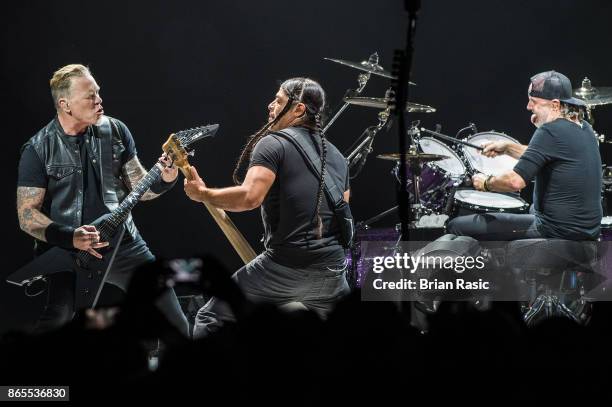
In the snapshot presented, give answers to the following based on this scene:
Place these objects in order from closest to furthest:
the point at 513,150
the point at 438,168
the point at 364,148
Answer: the point at 513,150, the point at 438,168, the point at 364,148

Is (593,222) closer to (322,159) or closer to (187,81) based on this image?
(322,159)

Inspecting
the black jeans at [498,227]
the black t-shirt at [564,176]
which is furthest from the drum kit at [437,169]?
the black t-shirt at [564,176]

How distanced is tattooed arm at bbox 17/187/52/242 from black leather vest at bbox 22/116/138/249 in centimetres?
9

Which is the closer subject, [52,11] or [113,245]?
[113,245]

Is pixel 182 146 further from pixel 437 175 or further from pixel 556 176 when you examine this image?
pixel 437 175

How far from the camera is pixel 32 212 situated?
4191 mm

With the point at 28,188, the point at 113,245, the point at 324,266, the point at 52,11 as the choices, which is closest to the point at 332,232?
the point at 324,266

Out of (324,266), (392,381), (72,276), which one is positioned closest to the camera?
(392,381)

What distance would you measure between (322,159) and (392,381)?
3.18 metres

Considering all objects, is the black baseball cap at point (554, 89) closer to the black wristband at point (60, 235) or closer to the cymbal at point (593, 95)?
the cymbal at point (593, 95)

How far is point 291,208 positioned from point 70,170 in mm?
1526

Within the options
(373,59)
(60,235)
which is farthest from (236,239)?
(373,59)

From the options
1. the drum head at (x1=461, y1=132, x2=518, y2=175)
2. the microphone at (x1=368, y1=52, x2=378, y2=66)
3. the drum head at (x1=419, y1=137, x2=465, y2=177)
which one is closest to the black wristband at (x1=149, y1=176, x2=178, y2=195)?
the microphone at (x1=368, y1=52, x2=378, y2=66)

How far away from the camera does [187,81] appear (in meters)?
6.96
